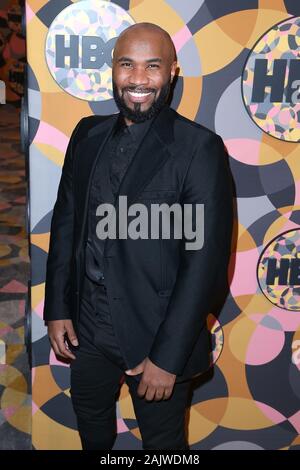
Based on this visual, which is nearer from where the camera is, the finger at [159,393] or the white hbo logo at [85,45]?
the finger at [159,393]

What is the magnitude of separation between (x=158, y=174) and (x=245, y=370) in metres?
1.05

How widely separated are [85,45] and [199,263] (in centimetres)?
85

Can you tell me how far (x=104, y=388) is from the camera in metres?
1.95

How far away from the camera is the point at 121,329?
1.75 metres

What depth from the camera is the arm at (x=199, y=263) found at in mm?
1601

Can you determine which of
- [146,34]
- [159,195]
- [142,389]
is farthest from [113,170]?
[142,389]

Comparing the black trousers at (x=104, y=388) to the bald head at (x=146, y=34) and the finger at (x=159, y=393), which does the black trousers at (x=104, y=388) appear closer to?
the finger at (x=159, y=393)

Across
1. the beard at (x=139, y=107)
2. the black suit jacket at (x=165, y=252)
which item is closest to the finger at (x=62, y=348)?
the black suit jacket at (x=165, y=252)

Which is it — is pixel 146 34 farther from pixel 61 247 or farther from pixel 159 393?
pixel 159 393

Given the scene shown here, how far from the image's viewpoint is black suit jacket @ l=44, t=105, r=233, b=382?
5.32ft

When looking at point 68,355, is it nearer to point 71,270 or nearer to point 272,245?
point 71,270

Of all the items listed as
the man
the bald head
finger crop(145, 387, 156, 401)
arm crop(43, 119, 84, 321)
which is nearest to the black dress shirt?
the man

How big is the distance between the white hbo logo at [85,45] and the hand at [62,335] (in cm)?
75
